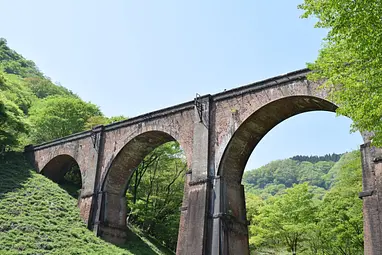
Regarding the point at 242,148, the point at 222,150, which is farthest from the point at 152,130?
the point at 242,148

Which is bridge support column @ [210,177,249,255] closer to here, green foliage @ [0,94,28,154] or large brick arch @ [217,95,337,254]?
large brick arch @ [217,95,337,254]

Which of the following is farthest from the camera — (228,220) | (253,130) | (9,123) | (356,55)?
(9,123)

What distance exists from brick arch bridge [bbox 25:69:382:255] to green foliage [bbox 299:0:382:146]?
345 centimetres

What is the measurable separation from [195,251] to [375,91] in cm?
852

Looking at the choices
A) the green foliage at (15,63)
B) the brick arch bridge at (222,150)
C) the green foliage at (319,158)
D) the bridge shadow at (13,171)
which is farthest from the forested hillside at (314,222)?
the green foliage at (319,158)

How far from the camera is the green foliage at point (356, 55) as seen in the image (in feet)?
24.2

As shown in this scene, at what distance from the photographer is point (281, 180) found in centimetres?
10575

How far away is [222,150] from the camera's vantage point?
49.0ft

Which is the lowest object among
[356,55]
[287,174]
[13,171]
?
[356,55]

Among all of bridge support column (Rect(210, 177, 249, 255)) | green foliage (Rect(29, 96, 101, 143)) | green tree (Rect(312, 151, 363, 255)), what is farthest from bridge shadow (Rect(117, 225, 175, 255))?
green foliage (Rect(29, 96, 101, 143))

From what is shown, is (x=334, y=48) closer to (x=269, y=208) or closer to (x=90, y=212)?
(x=90, y=212)

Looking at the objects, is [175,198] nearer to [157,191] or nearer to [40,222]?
[157,191]

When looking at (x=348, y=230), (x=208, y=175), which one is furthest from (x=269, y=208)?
(x=208, y=175)

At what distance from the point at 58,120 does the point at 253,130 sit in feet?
67.3
